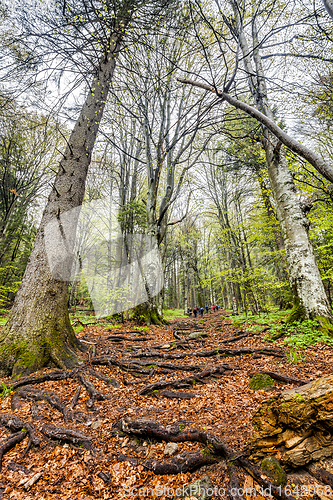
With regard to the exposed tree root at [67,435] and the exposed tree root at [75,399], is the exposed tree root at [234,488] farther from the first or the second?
the exposed tree root at [75,399]

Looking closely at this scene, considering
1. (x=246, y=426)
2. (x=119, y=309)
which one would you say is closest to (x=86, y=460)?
(x=246, y=426)

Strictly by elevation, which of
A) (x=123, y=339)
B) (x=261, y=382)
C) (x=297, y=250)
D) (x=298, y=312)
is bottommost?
(x=261, y=382)

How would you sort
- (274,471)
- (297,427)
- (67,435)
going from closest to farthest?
(274,471) → (297,427) → (67,435)

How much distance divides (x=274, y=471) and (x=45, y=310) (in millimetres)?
3732

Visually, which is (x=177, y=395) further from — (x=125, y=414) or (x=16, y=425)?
(x=16, y=425)

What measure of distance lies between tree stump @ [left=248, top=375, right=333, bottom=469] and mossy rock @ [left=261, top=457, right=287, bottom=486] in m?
0.06

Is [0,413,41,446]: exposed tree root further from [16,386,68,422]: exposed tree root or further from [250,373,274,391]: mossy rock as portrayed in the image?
[250,373,274,391]: mossy rock

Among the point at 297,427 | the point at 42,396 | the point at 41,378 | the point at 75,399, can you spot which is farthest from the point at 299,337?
the point at 41,378

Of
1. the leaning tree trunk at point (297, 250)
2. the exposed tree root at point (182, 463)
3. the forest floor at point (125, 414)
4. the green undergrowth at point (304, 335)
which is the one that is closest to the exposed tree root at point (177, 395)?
the forest floor at point (125, 414)

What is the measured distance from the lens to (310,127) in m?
9.08

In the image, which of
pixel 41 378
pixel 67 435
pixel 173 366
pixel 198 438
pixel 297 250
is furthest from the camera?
pixel 297 250

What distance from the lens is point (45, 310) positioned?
3.64 metres

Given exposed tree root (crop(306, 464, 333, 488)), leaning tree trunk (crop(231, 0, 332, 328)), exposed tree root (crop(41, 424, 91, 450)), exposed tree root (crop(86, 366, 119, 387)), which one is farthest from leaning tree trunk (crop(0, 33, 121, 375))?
leaning tree trunk (crop(231, 0, 332, 328))

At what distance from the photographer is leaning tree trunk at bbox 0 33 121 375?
10.8 ft
